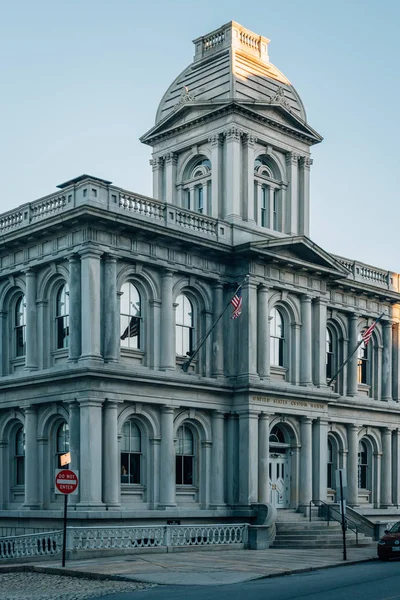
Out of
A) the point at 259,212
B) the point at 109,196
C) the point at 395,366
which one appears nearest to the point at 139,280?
the point at 109,196

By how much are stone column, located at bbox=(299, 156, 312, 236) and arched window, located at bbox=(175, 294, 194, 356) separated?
8.13 m

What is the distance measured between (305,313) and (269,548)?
10882mm

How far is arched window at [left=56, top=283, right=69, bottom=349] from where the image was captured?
123ft

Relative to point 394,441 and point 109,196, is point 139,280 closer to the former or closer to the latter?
point 109,196

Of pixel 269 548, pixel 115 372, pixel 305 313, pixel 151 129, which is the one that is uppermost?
pixel 151 129

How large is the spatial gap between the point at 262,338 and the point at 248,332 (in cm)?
87

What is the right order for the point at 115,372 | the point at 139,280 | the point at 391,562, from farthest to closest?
the point at 139,280
the point at 115,372
the point at 391,562

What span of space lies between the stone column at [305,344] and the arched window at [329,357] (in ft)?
13.2

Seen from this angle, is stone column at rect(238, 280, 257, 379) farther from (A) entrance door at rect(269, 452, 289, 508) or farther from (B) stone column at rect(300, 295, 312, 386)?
(A) entrance door at rect(269, 452, 289, 508)

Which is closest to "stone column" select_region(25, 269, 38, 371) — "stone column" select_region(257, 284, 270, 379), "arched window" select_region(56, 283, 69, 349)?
"arched window" select_region(56, 283, 69, 349)

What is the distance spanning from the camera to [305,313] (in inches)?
1703

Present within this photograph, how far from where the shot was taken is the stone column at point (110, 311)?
1419 inches

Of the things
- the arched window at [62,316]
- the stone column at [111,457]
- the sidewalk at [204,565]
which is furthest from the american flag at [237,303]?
the sidewalk at [204,565]

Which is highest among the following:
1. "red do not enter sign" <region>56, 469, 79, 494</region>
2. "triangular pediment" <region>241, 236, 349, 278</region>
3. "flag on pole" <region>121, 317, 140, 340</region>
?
"triangular pediment" <region>241, 236, 349, 278</region>
